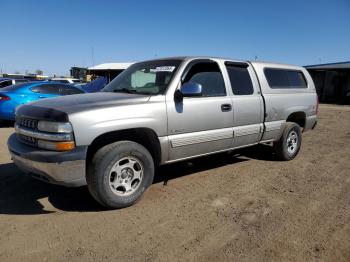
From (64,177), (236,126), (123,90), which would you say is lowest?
(64,177)

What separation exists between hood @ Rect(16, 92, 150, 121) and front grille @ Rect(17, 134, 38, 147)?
0.83 feet

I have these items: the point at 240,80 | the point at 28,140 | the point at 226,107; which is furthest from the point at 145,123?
the point at 240,80

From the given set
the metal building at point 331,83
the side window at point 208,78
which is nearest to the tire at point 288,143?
the side window at point 208,78

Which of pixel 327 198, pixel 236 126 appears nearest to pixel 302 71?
pixel 236 126

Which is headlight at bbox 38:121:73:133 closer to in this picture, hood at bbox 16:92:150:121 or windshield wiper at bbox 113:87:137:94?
hood at bbox 16:92:150:121

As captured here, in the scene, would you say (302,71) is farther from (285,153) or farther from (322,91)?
(322,91)

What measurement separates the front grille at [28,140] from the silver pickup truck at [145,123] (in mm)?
12

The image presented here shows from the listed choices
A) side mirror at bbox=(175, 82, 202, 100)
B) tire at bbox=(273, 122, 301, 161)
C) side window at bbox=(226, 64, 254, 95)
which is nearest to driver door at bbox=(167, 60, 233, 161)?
side mirror at bbox=(175, 82, 202, 100)

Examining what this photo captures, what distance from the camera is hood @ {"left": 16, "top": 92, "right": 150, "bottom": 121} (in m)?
3.42

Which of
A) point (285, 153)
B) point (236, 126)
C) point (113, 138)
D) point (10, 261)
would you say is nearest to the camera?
point (10, 261)

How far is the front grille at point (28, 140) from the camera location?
3.59m

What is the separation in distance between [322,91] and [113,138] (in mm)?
Answer: 30857

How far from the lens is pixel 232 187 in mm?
4684

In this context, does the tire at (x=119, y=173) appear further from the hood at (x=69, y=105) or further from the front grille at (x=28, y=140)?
the front grille at (x=28, y=140)
